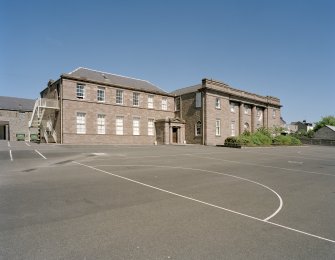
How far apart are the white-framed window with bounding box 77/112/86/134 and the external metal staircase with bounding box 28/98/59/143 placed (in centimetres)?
273

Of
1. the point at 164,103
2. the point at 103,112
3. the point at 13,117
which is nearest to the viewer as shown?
the point at 103,112

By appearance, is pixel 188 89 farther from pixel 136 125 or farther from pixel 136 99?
pixel 136 125

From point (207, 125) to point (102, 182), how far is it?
2940cm

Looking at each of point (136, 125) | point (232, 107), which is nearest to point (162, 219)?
point (136, 125)

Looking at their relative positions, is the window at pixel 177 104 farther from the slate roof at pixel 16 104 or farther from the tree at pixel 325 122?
the tree at pixel 325 122

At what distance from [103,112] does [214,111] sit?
17.0 meters

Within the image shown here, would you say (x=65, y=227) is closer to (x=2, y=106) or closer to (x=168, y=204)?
(x=168, y=204)

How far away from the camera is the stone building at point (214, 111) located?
3803 cm

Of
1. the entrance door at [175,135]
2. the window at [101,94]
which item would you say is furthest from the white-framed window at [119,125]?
the entrance door at [175,135]

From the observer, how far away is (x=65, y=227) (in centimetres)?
509

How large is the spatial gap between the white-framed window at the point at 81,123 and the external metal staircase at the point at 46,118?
273 centimetres

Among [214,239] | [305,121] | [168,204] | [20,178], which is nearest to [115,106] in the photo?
[20,178]

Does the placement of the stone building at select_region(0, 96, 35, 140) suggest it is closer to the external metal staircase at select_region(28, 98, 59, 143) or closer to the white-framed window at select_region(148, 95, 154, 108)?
the external metal staircase at select_region(28, 98, 59, 143)

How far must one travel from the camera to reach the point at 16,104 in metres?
57.7
